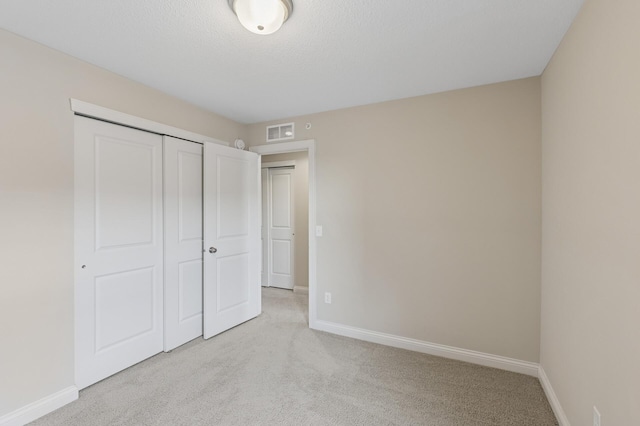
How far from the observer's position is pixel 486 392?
6.93 feet

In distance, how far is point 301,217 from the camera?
488cm

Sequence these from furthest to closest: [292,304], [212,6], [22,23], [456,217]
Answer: [292,304]
[456,217]
[22,23]
[212,6]

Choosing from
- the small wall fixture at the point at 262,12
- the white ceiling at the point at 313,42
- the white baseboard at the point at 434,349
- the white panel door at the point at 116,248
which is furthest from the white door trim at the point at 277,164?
the small wall fixture at the point at 262,12

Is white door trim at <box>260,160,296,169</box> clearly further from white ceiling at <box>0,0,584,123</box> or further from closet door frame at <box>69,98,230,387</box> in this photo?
white ceiling at <box>0,0,584,123</box>

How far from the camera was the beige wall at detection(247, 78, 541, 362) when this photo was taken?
7.76 feet

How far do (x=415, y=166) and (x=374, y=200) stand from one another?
20.5 inches

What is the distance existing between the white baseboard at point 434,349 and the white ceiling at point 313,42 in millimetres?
2359

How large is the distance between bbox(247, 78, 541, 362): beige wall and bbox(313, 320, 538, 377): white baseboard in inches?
2.3

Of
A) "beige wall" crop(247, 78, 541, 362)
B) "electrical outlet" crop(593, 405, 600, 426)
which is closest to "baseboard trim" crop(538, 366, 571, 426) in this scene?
"beige wall" crop(247, 78, 541, 362)

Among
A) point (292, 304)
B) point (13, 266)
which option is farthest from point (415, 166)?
point (13, 266)

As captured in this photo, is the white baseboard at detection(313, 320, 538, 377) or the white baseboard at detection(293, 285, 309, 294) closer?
the white baseboard at detection(313, 320, 538, 377)

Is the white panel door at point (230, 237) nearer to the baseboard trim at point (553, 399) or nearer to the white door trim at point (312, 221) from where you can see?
the white door trim at point (312, 221)

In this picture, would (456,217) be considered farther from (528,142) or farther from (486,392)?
(486,392)

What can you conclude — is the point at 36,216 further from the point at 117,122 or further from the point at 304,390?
the point at 304,390
